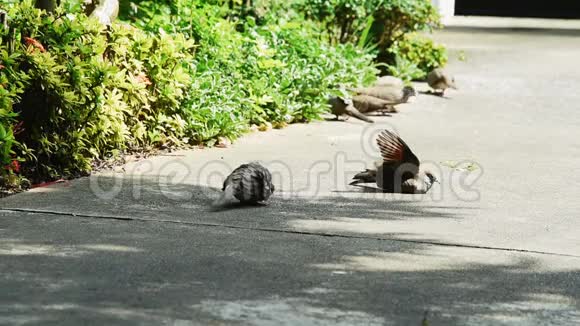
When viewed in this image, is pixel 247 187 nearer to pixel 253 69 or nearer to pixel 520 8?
pixel 253 69

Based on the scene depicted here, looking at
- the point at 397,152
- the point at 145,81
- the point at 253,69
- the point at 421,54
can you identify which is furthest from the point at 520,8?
the point at 397,152

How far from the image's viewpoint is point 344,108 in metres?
11.1

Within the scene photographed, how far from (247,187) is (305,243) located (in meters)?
0.99

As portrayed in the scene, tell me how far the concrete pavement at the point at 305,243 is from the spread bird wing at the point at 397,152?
0.87 ft

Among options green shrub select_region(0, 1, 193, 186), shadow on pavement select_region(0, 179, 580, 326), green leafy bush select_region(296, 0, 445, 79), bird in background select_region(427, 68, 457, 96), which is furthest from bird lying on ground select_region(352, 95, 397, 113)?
shadow on pavement select_region(0, 179, 580, 326)

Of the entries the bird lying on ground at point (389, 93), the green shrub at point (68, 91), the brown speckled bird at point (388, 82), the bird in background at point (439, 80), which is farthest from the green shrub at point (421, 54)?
the green shrub at point (68, 91)

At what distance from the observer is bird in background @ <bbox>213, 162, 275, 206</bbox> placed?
22.7 ft

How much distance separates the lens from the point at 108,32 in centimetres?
852

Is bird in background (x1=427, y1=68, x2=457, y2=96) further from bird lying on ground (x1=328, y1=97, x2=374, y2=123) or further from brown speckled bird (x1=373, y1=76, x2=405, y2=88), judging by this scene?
bird lying on ground (x1=328, y1=97, x2=374, y2=123)

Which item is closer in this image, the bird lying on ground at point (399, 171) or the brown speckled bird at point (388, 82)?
the bird lying on ground at point (399, 171)

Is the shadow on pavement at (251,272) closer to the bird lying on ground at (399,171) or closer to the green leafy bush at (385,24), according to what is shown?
the bird lying on ground at (399,171)

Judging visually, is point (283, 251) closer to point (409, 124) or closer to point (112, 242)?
point (112, 242)

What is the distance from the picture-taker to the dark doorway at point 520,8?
1293 inches

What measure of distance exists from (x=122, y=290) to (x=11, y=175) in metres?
2.46
